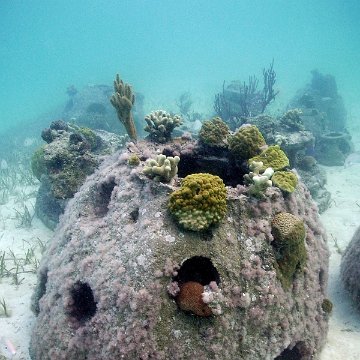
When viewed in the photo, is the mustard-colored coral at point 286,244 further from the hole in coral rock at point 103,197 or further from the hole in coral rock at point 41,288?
the hole in coral rock at point 41,288

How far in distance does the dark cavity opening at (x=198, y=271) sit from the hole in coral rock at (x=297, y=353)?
5.71 ft

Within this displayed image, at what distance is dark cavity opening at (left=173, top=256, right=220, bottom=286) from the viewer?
3598 millimetres

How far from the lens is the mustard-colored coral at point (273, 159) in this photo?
184 inches

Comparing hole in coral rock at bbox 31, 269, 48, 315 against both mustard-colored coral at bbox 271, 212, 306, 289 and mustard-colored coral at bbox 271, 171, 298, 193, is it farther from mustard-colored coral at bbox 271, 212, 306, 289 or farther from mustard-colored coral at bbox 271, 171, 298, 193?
mustard-colored coral at bbox 271, 171, 298, 193

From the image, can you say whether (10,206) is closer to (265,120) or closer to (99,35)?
(265,120)

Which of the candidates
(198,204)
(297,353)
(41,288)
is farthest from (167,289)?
(41,288)

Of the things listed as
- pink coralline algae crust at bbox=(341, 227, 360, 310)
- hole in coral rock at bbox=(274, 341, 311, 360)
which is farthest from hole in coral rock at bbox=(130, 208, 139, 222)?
pink coralline algae crust at bbox=(341, 227, 360, 310)

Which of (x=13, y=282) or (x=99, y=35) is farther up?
(x=99, y=35)

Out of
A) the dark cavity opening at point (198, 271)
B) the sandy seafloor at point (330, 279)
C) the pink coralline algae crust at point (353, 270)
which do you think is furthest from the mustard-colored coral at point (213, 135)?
the sandy seafloor at point (330, 279)

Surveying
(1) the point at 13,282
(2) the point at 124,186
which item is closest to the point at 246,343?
(2) the point at 124,186

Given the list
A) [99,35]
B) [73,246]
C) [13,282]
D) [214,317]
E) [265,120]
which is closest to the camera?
[214,317]

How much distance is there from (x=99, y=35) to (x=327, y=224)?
552 feet

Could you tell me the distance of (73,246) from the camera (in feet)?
14.4

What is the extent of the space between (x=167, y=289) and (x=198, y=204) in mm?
1010
